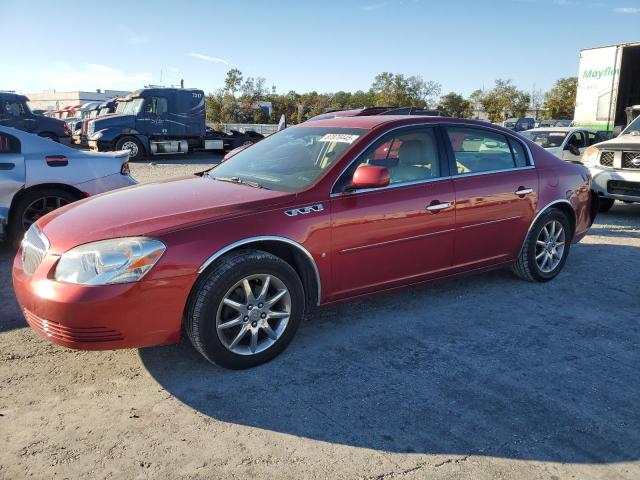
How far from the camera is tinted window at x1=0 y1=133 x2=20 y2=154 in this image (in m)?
5.96

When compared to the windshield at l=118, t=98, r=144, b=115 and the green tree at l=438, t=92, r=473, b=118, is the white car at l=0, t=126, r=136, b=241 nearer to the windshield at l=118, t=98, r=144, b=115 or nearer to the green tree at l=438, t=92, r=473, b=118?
the windshield at l=118, t=98, r=144, b=115

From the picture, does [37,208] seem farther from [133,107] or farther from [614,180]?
[133,107]

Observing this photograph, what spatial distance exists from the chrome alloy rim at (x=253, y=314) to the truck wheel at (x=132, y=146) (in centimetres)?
1597

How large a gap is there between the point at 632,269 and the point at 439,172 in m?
2.81

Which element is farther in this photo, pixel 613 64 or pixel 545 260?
pixel 613 64

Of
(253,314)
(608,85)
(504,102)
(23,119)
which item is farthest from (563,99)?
(253,314)

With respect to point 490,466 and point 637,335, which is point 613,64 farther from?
point 490,466

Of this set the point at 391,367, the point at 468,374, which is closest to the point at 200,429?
the point at 391,367

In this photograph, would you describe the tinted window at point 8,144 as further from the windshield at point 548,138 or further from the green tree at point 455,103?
the green tree at point 455,103

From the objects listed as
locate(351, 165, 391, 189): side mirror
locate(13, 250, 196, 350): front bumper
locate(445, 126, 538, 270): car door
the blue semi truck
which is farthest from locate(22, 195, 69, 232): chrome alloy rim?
the blue semi truck

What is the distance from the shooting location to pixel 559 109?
5162 cm

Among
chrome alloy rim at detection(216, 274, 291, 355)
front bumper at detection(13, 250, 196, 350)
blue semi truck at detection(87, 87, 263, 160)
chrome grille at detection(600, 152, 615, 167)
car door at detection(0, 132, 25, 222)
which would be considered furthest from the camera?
blue semi truck at detection(87, 87, 263, 160)

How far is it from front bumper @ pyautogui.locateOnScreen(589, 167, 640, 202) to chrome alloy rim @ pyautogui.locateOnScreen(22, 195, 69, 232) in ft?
24.9

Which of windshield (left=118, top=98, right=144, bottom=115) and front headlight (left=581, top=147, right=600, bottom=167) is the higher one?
windshield (left=118, top=98, right=144, bottom=115)
